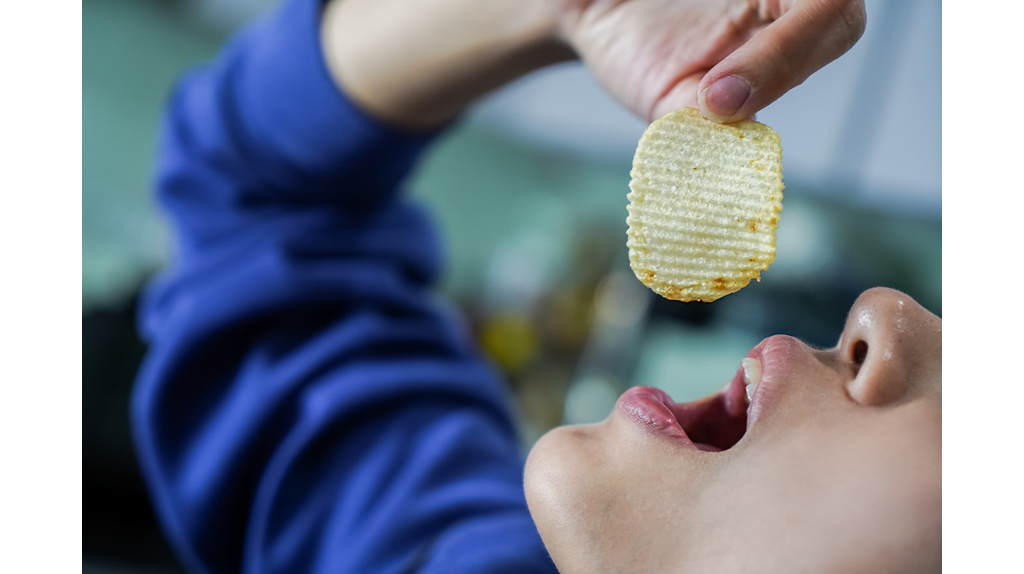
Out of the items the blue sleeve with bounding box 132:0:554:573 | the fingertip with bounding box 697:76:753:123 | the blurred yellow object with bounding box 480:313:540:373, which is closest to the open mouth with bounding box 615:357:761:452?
the fingertip with bounding box 697:76:753:123

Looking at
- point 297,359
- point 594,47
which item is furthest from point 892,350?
point 297,359

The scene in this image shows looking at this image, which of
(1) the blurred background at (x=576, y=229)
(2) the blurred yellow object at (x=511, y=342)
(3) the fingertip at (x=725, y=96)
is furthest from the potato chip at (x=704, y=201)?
(2) the blurred yellow object at (x=511, y=342)

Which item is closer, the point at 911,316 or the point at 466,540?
the point at 911,316

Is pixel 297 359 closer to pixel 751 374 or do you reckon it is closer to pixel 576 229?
pixel 751 374

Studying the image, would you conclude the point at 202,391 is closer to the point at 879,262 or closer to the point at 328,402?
the point at 328,402

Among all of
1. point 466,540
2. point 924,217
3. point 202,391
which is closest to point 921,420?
point 466,540

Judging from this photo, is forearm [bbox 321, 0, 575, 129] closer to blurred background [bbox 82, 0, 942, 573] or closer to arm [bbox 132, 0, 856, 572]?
arm [bbox 132, 0, 856, 572]
